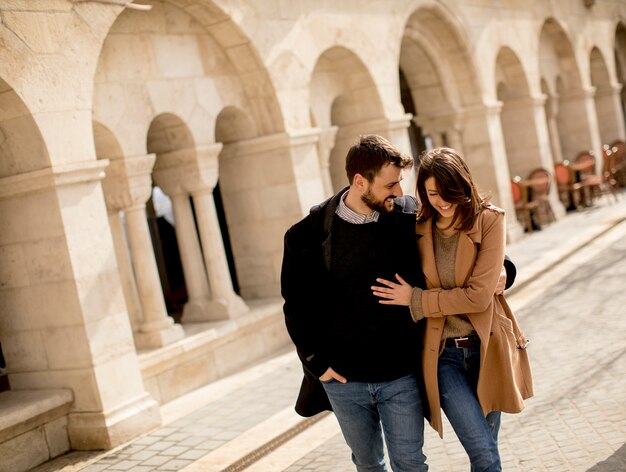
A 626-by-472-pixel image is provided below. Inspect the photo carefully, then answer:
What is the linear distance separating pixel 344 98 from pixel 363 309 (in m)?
7.85

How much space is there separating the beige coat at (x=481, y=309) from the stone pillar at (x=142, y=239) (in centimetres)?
459

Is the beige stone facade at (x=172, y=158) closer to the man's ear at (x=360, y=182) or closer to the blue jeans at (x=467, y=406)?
the man's ear at (x=360, y=182)

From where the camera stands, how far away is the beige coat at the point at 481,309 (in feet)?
11.1

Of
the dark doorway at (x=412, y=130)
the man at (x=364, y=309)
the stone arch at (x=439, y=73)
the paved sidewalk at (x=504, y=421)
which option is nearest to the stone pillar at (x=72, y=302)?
the paved sidewalk at (x=504, y=421)

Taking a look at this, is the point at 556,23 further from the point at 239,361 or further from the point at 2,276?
the point at 2,276

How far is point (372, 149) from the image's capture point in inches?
131

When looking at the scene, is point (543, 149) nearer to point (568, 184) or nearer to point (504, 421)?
point (568, 184)

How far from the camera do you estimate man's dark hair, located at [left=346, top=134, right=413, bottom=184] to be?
3316 millimetres

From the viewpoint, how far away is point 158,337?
7.69 metres

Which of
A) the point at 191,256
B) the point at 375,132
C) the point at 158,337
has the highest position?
the point at 375,132

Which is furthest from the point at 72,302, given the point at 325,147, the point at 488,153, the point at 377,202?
the point at 488,153

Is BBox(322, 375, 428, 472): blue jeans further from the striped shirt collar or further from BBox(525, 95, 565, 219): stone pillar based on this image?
BBox(525, 95, 565, 219): stone pillar

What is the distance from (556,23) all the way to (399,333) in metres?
14.9

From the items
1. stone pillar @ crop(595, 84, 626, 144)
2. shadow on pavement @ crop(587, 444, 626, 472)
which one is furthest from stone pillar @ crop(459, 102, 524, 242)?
shadow on pavement @ crop(587, 444, 626, 472)
